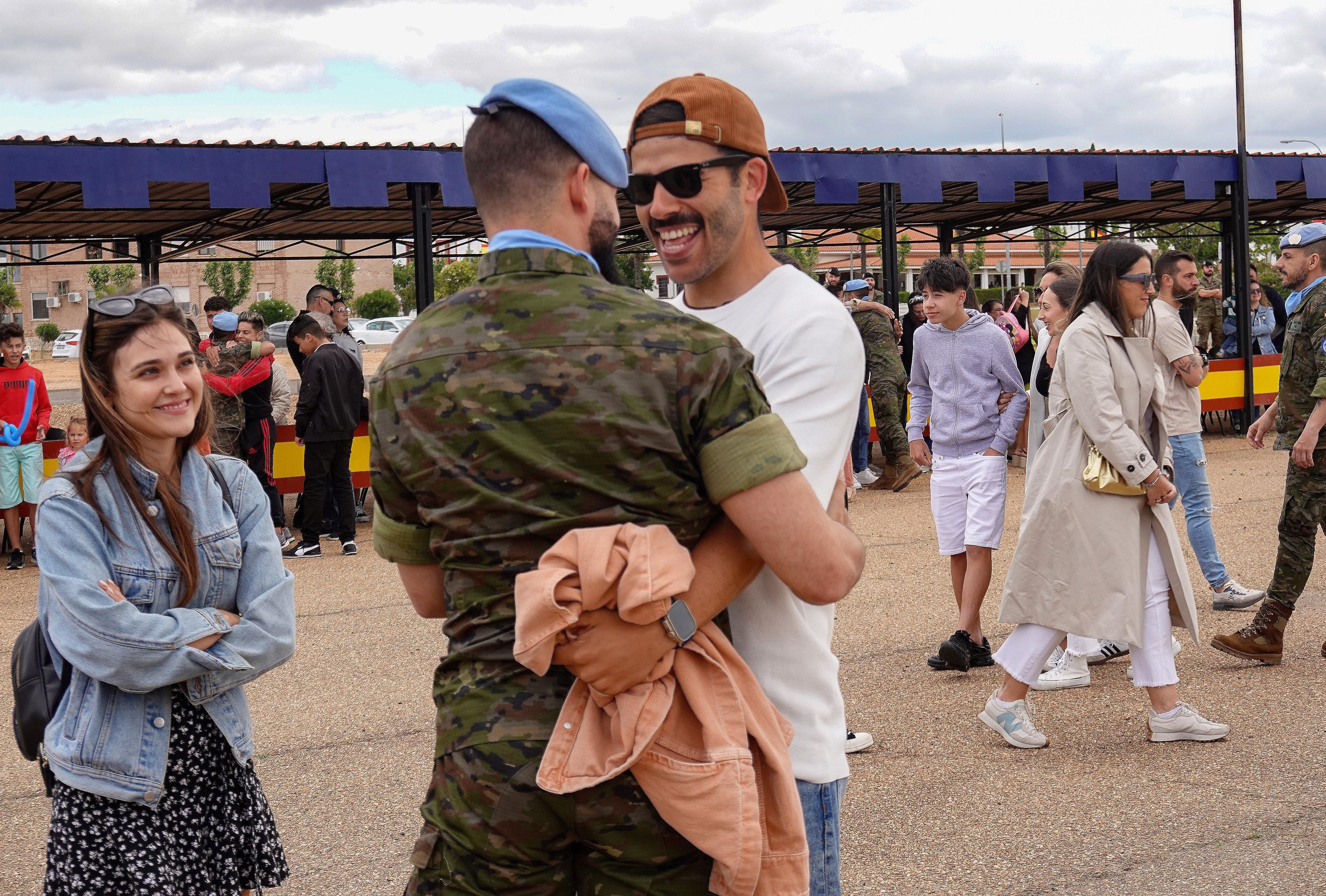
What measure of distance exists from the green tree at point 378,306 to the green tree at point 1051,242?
112 ft

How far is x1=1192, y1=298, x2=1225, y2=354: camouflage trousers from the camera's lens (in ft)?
60.6

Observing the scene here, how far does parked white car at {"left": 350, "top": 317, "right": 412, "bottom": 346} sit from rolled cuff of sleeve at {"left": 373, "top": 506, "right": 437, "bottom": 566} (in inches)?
2008

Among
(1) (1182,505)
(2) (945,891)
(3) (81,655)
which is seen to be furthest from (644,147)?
(1) (1182,505)

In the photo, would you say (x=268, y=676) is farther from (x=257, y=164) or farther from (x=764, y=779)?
(x=257, y=164)

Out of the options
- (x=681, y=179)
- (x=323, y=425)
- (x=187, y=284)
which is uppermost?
(x=187, y=284)

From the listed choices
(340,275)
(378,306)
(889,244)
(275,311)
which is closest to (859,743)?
(889,244)

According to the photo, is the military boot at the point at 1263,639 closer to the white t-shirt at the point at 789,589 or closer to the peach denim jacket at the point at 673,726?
the white t-shirt at the point at 789,589

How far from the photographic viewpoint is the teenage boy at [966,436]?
597cm

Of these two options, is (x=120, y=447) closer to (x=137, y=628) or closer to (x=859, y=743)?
(x=137, y=628)

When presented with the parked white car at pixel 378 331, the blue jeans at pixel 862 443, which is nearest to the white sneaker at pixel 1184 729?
the blue jeans at pixel 862 443

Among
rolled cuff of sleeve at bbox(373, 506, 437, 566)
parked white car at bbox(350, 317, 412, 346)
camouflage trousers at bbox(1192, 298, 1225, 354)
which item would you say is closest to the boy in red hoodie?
rolled cuff of sleeve at bbox(373, 506, 437, 566)

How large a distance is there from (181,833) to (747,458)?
1745mm

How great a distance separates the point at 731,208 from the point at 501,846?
1138 mm

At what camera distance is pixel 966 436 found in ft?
20.2
